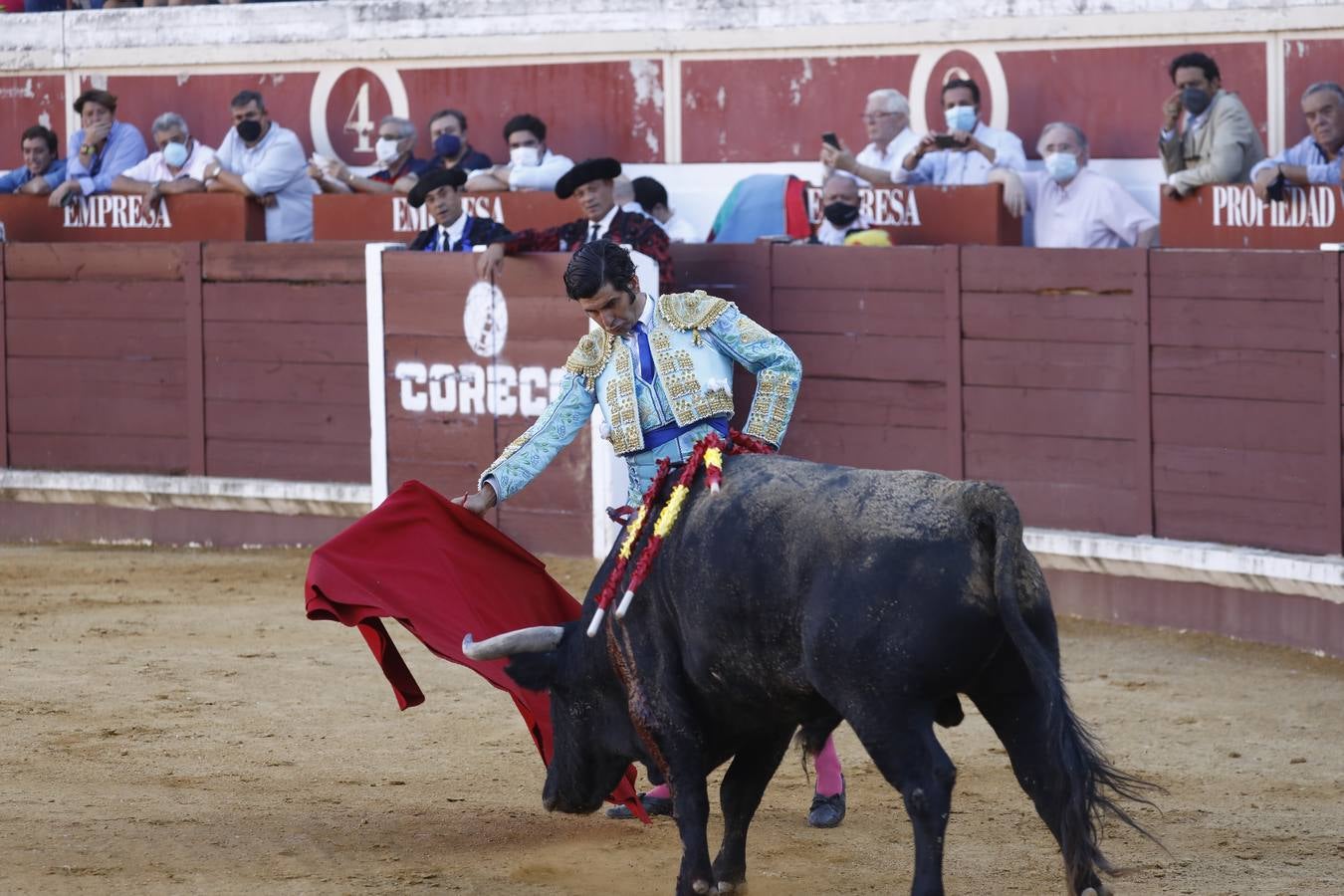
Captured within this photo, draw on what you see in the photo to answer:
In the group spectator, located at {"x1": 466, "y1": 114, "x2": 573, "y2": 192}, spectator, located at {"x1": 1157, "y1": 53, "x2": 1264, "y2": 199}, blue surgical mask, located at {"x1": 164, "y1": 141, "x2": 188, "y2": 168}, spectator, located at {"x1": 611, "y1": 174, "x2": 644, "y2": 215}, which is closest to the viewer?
spectator, located at {"x1": 1157, "y1": 53, "x2": 1264, "y2": 199}

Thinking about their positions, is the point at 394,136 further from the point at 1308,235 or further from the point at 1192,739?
the point at 1192,739

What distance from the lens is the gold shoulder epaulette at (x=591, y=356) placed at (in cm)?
429

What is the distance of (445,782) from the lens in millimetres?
5043

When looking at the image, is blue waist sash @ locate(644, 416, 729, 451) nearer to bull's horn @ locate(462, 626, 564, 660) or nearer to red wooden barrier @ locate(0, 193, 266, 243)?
bull's horn @ locate(462, 626, 564, 660)

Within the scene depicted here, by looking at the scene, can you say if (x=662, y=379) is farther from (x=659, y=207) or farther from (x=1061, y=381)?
(x=659, y=207)

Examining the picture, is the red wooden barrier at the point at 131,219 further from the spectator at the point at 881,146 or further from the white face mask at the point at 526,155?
the spectator at the point at 881,146

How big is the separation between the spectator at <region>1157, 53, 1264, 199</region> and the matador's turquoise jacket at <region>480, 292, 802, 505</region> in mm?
3440

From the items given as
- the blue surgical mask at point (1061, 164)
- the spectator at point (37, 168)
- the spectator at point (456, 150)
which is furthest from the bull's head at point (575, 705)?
the spectator at point (37, 168)

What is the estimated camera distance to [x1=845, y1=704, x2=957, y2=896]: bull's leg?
3.46m

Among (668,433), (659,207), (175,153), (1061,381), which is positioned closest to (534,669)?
(668,433)

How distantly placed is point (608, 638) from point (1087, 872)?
1033 millimetres

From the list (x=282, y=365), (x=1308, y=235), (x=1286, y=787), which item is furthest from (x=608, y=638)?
(x=282, y=365)

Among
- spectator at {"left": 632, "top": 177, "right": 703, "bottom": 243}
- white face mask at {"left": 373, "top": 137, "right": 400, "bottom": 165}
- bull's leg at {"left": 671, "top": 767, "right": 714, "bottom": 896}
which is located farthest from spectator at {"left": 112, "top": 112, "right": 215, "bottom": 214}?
bull's leg at {"left": 671, "top": 767, "right": 714, "bottom": 896}

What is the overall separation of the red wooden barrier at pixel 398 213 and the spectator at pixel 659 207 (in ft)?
1.15
